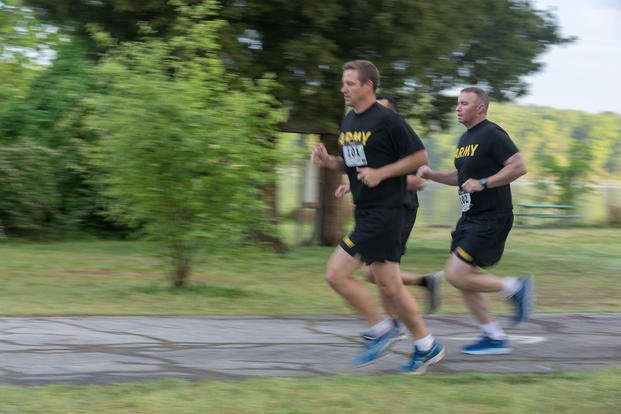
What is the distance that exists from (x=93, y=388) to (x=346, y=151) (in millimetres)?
2208

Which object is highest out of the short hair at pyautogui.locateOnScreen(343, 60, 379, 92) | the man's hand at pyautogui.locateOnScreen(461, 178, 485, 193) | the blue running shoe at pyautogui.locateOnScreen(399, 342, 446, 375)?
the short hair at pyautogui.locateOnScreen(343, 60, 379, 92)

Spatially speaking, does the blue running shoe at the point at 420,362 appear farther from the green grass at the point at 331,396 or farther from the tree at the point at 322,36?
the tree at the point at 322,36

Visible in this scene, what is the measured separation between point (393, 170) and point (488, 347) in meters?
1.69

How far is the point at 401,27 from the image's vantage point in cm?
1524

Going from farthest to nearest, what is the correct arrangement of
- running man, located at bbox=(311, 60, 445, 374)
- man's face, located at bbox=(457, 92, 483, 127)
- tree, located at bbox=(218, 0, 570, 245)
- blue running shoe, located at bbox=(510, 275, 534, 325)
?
tree, located at bbox=(218, 0, 570, 245), blue running shoe, located at bbox=(510, 275, 534, 325), man's face, located at bbox=(457, 92, 483, 127), running man, located at bbox=(311, 60, 445, 374)

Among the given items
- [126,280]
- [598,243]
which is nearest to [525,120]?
[598,243]

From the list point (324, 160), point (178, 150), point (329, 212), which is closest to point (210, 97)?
point (178, 150)

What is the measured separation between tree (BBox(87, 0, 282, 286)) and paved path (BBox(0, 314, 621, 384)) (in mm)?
1883

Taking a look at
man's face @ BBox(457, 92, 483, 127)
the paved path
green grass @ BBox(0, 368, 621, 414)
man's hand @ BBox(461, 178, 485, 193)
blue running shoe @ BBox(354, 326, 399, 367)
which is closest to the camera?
green grass @ BBox(0, 368, 621, 414)

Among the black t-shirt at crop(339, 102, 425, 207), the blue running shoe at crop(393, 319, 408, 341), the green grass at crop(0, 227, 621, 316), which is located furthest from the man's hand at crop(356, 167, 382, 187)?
the green grass at crop(0, 227, 621, 316)

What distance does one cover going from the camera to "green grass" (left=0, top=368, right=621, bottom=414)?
4914mm

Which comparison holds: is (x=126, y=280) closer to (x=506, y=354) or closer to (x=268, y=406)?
(x=506, y=354)

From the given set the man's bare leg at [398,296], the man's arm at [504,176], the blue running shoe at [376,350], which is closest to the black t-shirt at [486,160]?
the man's arm at [504,176]

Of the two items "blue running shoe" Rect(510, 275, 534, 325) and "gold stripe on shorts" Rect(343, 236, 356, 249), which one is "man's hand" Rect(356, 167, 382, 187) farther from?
"blue running shoe" Rect(510, 275, 534, 325)
